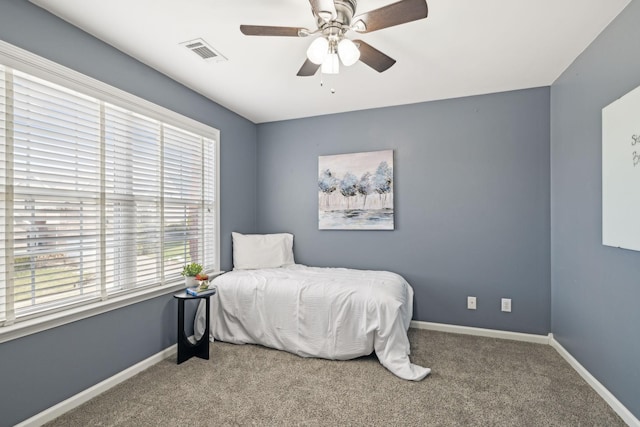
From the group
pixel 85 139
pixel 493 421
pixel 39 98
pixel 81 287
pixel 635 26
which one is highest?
pixel 635 26

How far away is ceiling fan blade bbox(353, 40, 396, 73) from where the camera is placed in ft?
5.94

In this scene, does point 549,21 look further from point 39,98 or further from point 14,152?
point 14,152

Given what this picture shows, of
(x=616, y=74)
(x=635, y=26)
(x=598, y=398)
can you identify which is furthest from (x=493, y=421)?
(x=635, y=26)

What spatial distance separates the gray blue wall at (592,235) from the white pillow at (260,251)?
2.76 m

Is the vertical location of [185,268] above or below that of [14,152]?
below

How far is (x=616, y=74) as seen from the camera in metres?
1.90

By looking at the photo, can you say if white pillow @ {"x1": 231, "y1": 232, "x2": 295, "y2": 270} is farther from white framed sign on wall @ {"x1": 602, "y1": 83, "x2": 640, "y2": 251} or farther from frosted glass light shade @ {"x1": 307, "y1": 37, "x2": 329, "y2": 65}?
white framed sign on wall @ {"x1": 602, "y1": 83, "x2": 640, "y2": 251}

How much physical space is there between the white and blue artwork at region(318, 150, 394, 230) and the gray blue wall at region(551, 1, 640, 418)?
5.10 feet

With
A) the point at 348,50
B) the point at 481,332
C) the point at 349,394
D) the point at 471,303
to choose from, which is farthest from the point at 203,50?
the point at 481,332

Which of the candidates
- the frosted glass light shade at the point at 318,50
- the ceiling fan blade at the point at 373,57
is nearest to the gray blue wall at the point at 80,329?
the frosted glass light shade at the point at 318,50

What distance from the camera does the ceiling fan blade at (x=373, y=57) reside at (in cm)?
181

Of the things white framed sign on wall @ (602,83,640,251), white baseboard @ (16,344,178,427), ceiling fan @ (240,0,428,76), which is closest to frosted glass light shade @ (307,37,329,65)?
ceiling fan @ (240,0,428,76)

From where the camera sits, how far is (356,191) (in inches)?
140

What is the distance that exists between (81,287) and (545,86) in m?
4.28
